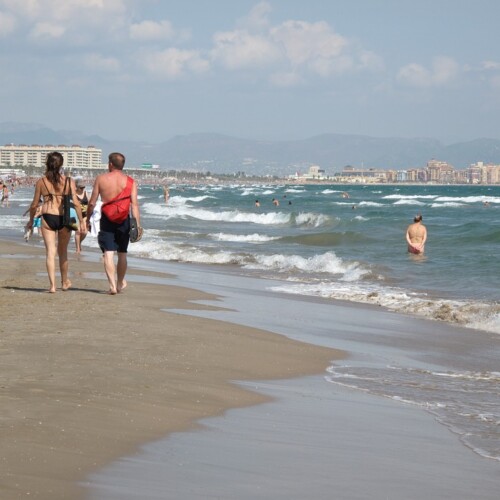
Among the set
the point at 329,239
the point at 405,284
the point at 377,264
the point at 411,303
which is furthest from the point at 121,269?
the point at 329,239

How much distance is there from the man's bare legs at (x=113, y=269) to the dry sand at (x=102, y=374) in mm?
165

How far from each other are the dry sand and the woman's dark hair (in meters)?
1.21

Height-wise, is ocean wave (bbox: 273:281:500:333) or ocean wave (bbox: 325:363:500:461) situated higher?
ocean wave (bbox: 325:363:500:461)

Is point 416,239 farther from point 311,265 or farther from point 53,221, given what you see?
point 53,221

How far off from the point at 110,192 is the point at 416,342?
3403mm

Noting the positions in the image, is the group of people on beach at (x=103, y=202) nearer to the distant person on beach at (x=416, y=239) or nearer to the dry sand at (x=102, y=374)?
the dry sand at (x=102, y=374)

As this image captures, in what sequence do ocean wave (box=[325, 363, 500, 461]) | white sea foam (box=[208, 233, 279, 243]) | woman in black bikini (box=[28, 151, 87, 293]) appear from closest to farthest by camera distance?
1. ocean wave (box=[325, 363, 500, 461])
2. woman in black bikini (box=[28, 151, 87, 293])
3. white sea foam (box=[208, 233, 279, 243])

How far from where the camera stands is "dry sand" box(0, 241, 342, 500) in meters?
4.22

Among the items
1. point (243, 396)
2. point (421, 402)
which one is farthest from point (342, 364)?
point (243, 396)

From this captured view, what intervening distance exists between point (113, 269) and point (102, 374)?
4.71 meters

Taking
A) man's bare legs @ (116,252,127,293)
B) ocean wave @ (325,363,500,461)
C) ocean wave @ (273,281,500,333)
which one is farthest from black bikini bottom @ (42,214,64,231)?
ocean wave @ (273,281,500,333)

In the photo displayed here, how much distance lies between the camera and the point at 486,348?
9.77 metres

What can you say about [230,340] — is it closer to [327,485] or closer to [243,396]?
[243,396]

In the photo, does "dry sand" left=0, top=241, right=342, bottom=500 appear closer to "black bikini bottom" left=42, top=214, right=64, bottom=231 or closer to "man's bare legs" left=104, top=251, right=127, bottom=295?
"man's bare legs" left=104, top=251, right=127, bottom=295
